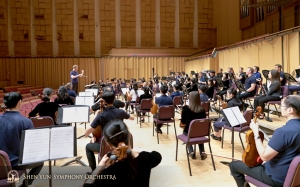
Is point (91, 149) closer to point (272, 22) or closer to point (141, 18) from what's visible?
point (272, 22)

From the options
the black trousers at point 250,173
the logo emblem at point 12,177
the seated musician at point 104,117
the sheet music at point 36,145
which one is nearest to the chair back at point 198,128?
the seated musician at point 104,117

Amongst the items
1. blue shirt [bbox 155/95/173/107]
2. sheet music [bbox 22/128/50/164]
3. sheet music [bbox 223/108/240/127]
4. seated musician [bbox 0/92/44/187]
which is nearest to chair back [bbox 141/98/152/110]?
blue shirt [bbox 155/95/173/107]

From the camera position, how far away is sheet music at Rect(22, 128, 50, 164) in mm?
2713

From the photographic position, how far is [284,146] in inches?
95.3

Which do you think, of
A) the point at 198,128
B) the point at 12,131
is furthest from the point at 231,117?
the point at 12,131

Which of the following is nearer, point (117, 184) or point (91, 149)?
point (117, 184)

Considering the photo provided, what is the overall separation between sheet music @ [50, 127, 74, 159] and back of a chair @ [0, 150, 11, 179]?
16.8 inches

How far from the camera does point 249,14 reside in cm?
1488

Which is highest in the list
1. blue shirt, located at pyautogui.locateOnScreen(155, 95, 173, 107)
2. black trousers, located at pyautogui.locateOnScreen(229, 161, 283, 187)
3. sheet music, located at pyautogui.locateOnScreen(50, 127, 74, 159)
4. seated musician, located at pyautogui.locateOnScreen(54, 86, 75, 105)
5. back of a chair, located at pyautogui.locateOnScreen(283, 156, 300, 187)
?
Result: seated musician, located at pyautogui.locateOnScreen(54, 86, 75, 105)

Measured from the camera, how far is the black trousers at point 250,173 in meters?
2.64

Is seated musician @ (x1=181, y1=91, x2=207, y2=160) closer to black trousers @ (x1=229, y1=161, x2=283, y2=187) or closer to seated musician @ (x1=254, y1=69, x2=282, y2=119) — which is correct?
black trousers @ (x1=229, y1=161, x2=283, y2=187)

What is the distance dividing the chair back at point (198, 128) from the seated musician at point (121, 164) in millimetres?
2310

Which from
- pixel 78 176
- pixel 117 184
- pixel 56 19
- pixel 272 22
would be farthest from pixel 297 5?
pixel 56 19

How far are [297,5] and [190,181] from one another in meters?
10.9
